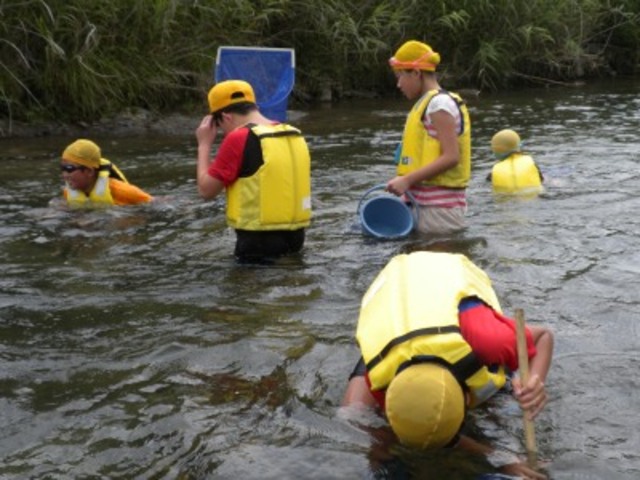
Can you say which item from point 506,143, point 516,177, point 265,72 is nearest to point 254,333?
point 265,72

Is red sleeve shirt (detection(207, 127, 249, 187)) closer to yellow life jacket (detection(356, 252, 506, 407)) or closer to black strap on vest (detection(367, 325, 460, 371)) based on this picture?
yellow life jacket (detection(356, 252, 506, 407))

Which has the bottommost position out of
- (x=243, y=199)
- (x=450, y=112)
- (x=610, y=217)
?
(x=610, y=217)

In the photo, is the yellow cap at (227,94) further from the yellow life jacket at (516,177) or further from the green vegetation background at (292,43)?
the green vegetation background at (292,43)

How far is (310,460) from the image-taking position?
402 centimetres

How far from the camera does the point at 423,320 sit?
3.75m

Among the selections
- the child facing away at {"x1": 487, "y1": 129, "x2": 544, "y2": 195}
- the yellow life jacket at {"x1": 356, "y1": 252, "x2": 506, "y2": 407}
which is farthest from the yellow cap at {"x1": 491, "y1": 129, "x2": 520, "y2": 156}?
the yellow life jacket at {"x1": 356, "y1": 252, "x2": 506, "y2": 407}

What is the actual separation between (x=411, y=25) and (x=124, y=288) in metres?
12.5

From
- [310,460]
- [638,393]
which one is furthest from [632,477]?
[310,460]

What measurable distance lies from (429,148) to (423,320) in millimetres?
3214

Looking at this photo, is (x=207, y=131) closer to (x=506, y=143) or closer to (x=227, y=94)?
(x=227, y=94)

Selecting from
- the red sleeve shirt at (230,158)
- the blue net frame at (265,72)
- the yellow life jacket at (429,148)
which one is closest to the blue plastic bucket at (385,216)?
the yellow life jacket at (429,148)

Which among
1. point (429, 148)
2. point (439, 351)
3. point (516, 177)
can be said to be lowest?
point (516, 177)

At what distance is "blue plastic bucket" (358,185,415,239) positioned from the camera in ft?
23.7

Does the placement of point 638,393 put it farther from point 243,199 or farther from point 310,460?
point 243,199
